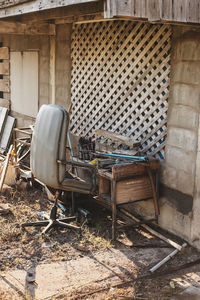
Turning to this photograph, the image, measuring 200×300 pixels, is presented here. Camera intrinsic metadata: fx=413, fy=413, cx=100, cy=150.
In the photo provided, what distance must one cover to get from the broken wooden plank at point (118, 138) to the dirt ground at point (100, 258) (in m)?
1.14

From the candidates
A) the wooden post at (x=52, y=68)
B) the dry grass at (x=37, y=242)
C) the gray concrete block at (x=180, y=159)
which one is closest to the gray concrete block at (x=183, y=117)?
the gray concrete block at (x=180, y=159)

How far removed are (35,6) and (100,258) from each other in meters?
3.45

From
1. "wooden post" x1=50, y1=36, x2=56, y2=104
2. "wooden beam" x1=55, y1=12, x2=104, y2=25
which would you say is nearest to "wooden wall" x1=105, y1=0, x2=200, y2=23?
"wooden beam" x1=55, y1=12, x2=104, y2=25

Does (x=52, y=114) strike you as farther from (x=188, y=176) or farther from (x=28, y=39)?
(x=28, y=39)

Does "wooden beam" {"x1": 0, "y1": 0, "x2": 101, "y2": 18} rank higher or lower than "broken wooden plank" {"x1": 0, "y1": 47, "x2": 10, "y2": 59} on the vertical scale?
higher

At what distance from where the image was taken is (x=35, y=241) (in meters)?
5.21

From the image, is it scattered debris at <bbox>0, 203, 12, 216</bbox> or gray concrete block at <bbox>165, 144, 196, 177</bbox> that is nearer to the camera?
gray concrete block at <bbox>165, 144, 196, 177</bbox>

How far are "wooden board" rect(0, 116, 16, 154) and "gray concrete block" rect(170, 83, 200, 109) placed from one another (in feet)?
17.3

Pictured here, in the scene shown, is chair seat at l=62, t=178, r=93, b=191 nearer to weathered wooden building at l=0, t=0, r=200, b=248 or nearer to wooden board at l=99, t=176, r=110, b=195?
wooden board at l=99, t=176, r=110, b=195

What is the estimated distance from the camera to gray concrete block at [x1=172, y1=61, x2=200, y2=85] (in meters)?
4.88

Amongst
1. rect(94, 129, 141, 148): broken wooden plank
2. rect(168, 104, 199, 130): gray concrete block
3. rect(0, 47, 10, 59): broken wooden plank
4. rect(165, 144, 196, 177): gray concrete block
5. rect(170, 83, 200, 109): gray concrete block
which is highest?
rect(0, 47, 10, 59): broken wooden plank

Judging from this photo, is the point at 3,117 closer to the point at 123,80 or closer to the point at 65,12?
the point at 65,12

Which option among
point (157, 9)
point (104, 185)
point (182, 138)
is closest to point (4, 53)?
point (104, 185)

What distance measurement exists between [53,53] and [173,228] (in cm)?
408
